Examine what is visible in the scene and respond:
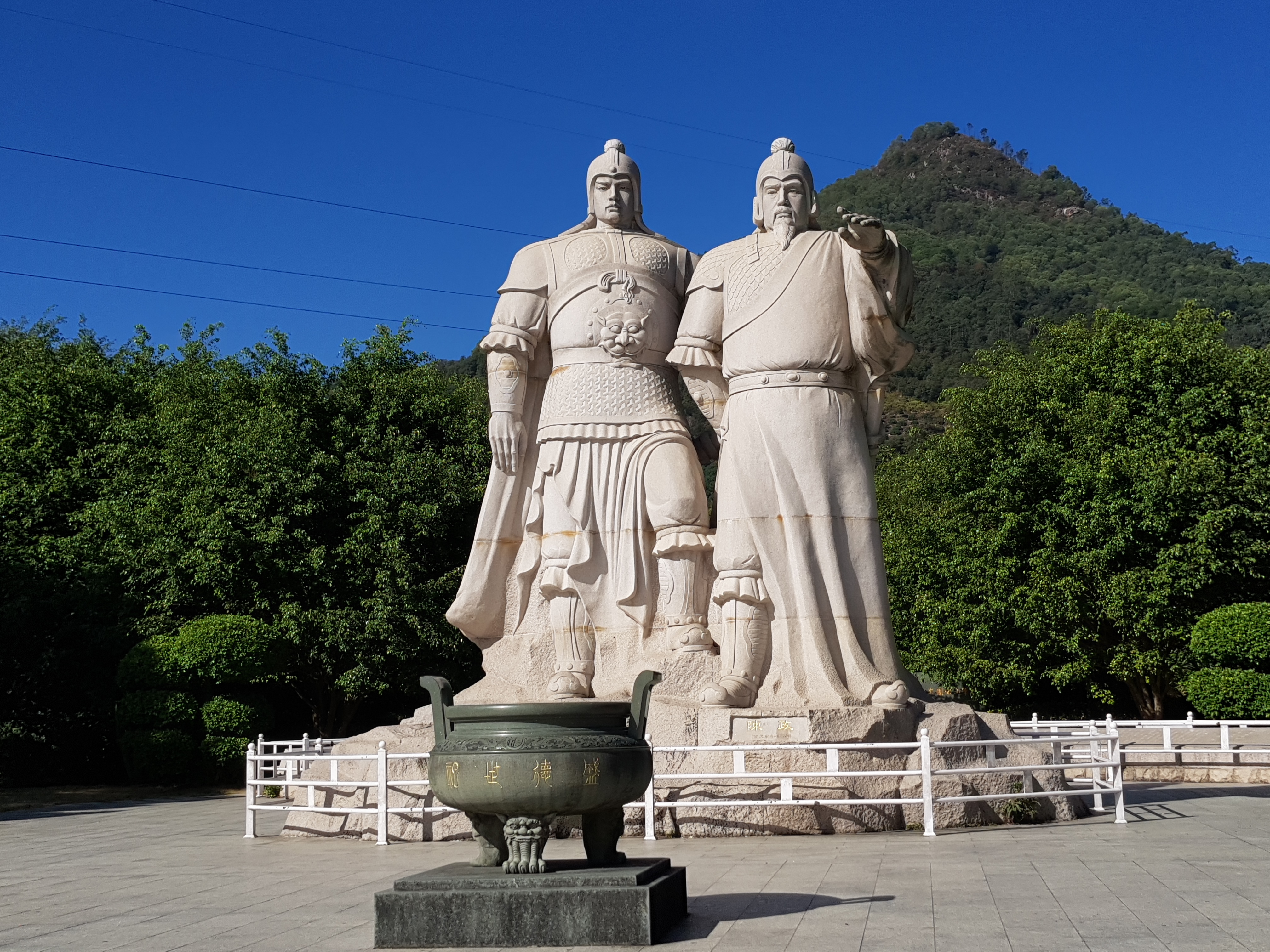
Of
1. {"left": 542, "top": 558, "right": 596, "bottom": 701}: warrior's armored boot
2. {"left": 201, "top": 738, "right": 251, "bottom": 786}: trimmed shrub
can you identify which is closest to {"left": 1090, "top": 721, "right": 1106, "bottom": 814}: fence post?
{"left": 542, "top": 558, "right": 596, "bottom": 701}: warrior's armored boot

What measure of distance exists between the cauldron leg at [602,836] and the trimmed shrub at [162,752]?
12936 millimetres

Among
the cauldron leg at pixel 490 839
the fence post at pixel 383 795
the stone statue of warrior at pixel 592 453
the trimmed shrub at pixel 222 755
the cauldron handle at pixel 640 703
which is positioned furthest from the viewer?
the trimmed shrub at pixel 222 755

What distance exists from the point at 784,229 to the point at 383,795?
5.39 metres

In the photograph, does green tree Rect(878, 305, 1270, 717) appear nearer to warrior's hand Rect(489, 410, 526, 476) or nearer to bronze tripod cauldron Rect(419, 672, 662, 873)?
warrior's hand Rect(489, 410, 526, 476)

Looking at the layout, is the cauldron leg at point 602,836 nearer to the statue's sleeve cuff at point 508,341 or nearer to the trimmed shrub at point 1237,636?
the statue's sleeve cuff at point 508,341

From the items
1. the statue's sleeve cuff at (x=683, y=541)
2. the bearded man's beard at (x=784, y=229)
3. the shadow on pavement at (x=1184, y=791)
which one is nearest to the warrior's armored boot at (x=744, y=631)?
the statue's sleeve cuff at (x=683, y=541)

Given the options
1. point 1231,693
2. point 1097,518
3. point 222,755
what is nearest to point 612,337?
point 222,755

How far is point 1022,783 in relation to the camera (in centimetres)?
948

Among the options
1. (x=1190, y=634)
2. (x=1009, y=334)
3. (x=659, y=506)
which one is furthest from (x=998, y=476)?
(x=1009, y=334)

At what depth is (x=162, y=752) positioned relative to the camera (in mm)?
17344

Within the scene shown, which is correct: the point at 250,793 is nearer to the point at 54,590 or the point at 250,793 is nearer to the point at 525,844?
the point at 525,844

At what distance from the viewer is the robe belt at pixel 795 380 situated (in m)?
10.3

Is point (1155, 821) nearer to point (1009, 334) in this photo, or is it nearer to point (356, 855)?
point (356, 855)

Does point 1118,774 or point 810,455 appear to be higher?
point 810,455
